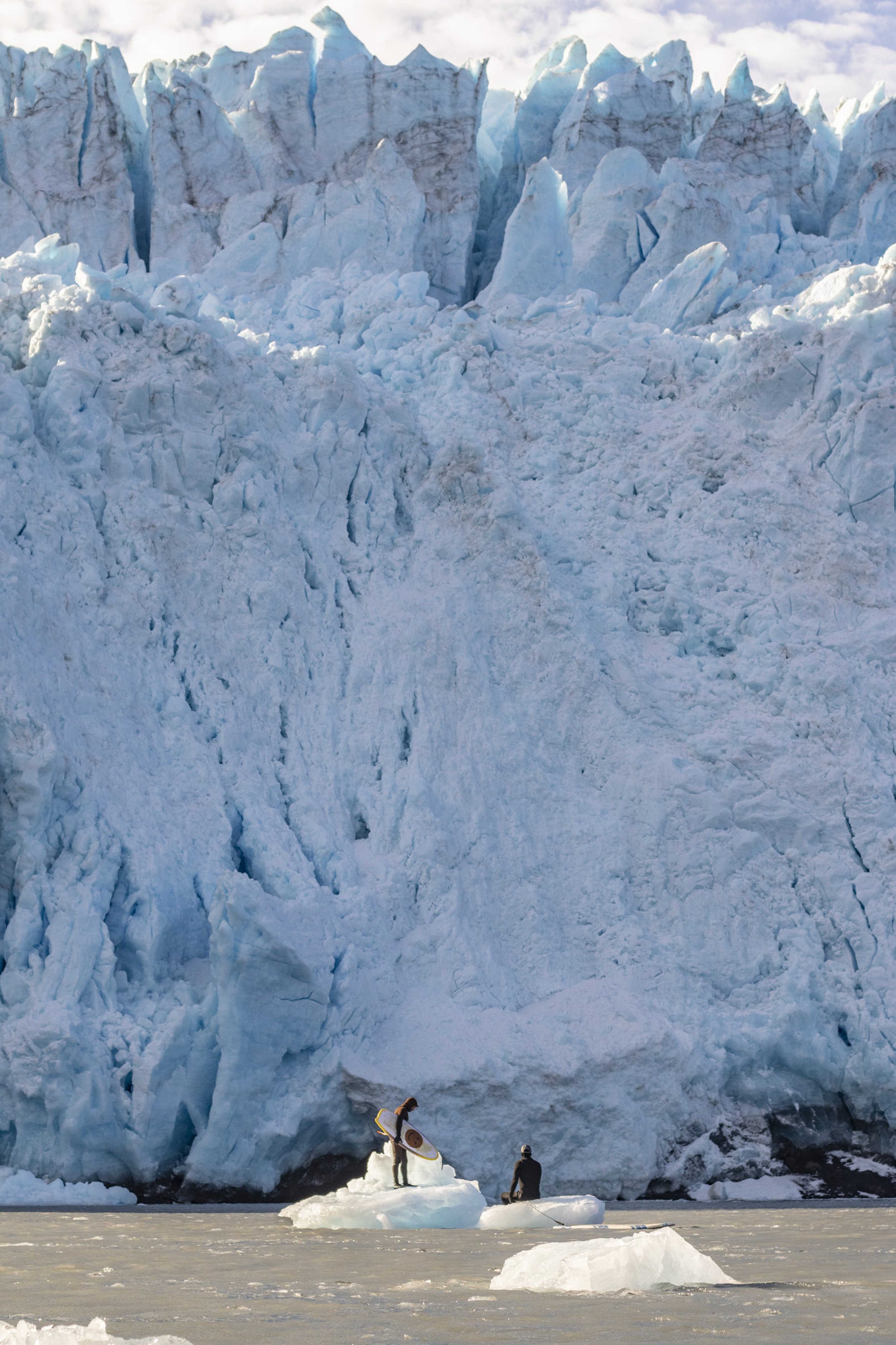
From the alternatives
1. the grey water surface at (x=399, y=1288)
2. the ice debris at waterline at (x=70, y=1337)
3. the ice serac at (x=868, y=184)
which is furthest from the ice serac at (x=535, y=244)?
the ice debris at waterline at (x=70, y=1337)

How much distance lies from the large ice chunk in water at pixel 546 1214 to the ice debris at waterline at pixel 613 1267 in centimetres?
363

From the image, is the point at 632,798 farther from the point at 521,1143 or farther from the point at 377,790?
the point at 521,1143

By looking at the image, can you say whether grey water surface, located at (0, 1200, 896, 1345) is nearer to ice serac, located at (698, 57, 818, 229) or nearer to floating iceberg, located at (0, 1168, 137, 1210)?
floating iceberg, located at (0, 1168, 137, 1210)

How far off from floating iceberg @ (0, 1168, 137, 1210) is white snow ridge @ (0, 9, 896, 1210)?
193mm

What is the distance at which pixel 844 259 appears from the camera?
20453mm

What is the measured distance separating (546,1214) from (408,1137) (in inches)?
44.1

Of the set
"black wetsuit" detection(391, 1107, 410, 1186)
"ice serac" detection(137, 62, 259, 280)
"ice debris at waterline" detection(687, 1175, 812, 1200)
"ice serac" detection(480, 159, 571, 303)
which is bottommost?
"ice debris at waterline" detection(687, 1175, 812, 1200)

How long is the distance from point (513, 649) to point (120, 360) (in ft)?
17.9

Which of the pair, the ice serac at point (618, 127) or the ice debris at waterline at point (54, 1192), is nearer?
the ice debris at waterline at point (54, 1192)

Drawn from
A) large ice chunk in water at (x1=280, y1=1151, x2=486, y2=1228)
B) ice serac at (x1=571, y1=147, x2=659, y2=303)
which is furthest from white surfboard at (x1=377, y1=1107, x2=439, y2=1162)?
ice serac at (x1=571, y1=147, x2=659, y2=303)

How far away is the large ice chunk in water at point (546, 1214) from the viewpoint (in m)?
8.50

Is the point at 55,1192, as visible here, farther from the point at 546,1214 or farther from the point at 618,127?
the point at 618,127

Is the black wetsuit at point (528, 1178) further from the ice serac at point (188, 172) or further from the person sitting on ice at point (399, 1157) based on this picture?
the ice serac at point (188, 172)

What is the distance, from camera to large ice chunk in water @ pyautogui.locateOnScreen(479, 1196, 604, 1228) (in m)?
8.50
